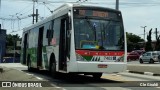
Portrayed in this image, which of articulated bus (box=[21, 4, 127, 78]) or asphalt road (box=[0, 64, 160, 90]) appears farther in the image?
articulated bus (box=[21, 4, 127, 78])

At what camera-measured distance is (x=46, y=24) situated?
900 inches

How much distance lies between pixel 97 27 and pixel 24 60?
1434cm

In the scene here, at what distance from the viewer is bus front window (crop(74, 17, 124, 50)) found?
17.5m

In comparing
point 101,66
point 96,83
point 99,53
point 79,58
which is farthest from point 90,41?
point 96,83

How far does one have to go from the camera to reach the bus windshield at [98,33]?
17.5 m

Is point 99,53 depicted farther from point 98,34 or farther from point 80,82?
point 80,82

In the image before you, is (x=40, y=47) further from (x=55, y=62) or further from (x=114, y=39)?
(x=114, y=39)

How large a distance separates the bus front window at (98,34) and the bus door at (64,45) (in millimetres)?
574

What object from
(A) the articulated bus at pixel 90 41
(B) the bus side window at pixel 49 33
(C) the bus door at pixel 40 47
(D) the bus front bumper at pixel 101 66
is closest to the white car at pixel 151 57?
(C) the bus door at pixel 40 47

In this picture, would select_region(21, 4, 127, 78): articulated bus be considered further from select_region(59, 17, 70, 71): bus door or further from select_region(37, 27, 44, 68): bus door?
select_region(37, 27, 44, 68): bus door

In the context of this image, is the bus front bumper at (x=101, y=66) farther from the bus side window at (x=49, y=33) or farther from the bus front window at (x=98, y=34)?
the bus side window at (x=49, y=33)

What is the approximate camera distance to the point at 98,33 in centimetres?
1772

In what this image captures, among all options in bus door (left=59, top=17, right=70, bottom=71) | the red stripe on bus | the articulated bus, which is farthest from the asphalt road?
the red stripe on bus

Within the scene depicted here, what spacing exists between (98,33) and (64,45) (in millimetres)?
1745
